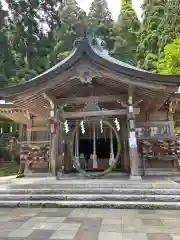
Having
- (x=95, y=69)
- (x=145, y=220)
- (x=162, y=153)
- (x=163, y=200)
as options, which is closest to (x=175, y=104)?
(x=162, y=153)

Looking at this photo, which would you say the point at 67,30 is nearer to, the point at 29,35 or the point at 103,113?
the point at 29,35

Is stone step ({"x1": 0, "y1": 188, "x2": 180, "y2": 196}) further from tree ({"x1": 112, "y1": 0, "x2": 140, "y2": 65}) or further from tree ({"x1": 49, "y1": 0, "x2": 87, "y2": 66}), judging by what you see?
tree ({"x1": 112, "y1": 0, "x2": 140, "y2": 65})

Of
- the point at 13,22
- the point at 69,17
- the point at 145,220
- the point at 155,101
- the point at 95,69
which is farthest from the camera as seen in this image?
the point at 69,17

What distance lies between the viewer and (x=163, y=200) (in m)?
5.62

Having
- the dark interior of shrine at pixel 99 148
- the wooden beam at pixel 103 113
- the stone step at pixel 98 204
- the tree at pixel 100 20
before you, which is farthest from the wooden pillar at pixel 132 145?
the tree at pixel 100 20

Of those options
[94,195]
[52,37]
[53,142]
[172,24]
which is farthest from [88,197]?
[52,37]

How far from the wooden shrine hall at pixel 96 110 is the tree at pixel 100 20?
89.8 ft

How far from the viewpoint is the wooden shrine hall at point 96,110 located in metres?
7.46

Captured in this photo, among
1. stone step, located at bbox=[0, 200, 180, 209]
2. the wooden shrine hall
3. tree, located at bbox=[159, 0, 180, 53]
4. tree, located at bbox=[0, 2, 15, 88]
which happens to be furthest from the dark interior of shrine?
tree, located at bbox=[0, 2, 15, 88]

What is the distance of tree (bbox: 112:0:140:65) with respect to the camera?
2981 centimetres

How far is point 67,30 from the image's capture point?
3444cm

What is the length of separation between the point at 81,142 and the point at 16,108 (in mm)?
Result: 4052

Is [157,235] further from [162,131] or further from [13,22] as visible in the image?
[13,22]

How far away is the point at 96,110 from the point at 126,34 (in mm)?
28552
